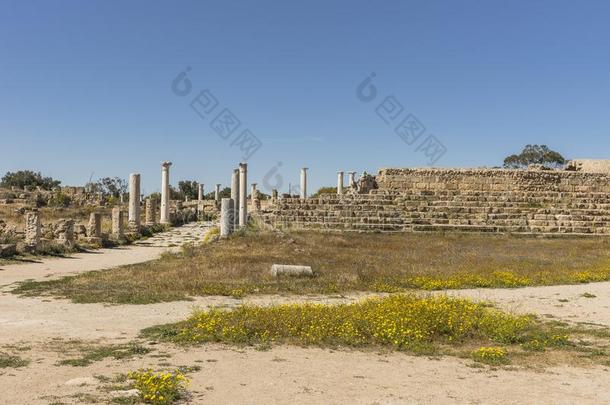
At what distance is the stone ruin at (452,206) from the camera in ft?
86.1

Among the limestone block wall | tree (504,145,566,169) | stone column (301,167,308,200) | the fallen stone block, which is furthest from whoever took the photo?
tree (504,145,566,169)

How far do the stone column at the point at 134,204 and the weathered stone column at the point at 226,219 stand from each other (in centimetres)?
619

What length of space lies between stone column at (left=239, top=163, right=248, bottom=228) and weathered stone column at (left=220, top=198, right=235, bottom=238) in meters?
3.60

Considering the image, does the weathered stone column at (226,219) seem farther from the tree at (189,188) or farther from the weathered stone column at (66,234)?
the tree at (189,188)

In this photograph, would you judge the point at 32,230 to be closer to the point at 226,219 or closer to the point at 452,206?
the point at 226,219

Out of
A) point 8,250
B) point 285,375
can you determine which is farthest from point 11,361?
point 8,250

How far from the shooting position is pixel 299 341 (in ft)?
24.4

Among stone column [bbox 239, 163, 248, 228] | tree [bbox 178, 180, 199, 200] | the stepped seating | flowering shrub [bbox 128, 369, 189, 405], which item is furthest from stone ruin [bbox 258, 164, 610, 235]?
tree [bbox 178, 180, 199, 200]

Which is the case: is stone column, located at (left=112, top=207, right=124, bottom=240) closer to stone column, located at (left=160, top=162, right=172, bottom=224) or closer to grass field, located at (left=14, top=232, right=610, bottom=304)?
grass field, located at (left=14, top=232, right=610, bottom=304)

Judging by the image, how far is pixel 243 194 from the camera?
30.5m

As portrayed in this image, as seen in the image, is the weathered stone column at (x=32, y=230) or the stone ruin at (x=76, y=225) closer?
the weathered stone column at (x=32, y=230)

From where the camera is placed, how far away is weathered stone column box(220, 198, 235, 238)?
24473 millimetres

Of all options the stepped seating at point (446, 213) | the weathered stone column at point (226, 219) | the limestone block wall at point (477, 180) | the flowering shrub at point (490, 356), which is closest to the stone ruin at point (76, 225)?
the weathered stone column at point (226, 219)

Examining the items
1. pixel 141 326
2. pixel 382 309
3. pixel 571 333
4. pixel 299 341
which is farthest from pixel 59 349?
pixel 571 333
